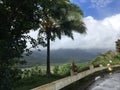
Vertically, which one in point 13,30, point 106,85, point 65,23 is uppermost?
point 65,23

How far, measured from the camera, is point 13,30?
587 inches

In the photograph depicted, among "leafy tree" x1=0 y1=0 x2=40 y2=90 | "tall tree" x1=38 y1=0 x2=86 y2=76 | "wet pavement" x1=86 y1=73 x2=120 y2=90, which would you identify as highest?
"tall tree" x1=38 y1=0 x2=86 y2=76

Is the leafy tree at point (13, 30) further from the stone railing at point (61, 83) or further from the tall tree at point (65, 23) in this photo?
the tall tree at point (65, 23)

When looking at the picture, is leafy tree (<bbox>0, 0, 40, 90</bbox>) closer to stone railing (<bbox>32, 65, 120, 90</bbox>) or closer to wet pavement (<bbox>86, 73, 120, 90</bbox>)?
stone railing (<bbox>32, 65, 120, 90</bbox>)

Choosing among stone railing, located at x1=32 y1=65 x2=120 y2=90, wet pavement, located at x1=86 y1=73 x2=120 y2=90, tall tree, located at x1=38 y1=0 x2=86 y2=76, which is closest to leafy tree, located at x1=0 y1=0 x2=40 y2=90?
stone railing, located at x1=32 y1=65 x2=120 y2=90

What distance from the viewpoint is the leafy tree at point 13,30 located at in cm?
1389

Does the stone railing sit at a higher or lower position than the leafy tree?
lower

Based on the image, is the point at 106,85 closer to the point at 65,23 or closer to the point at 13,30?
the point at 13,30

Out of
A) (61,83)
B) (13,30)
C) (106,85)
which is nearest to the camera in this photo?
(13,30)

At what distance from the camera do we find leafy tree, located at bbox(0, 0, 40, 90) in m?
13.9

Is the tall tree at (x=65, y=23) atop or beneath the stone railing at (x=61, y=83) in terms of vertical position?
atop

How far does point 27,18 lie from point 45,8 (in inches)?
35.0

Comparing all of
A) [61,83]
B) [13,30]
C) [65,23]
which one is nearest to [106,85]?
[61,83]

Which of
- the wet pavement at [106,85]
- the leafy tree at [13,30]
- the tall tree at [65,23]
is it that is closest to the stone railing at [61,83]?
the wet pavement at [106,85]
